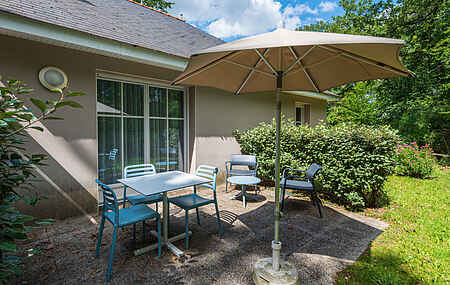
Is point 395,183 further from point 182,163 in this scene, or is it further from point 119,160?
point 119,160

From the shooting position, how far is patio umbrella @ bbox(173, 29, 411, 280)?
1788 mm

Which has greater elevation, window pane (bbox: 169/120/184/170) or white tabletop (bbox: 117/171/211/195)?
window pane (bbox: 169/120/184/170)

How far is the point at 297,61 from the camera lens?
7.75 feet

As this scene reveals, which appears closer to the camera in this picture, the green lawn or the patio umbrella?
A: the patio umbrella

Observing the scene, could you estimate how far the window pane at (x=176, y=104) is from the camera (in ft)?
18.7

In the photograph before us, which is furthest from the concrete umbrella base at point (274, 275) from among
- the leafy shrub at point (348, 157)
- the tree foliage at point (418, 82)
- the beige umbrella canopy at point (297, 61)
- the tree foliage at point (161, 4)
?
the tree foliage at point (161, 4)

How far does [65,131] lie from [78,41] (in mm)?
1549

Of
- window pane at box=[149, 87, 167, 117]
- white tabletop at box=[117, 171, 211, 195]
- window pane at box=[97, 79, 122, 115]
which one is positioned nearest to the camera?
white tabletop at box=[117, 171, 211, 195]

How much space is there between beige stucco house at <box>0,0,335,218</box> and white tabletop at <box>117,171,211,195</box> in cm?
161

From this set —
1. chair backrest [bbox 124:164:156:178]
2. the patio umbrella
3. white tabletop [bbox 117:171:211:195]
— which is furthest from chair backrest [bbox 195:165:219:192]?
the patio umbrella

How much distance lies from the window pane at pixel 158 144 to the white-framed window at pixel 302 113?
674 centimetres

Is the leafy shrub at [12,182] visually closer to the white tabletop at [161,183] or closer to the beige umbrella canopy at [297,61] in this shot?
the white tabletop at [161,183]

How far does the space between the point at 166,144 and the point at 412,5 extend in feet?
50.9

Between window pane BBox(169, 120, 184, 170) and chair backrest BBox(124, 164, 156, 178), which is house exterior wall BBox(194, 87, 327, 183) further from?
chair backrest BBox(124, 164, 156, 178)
